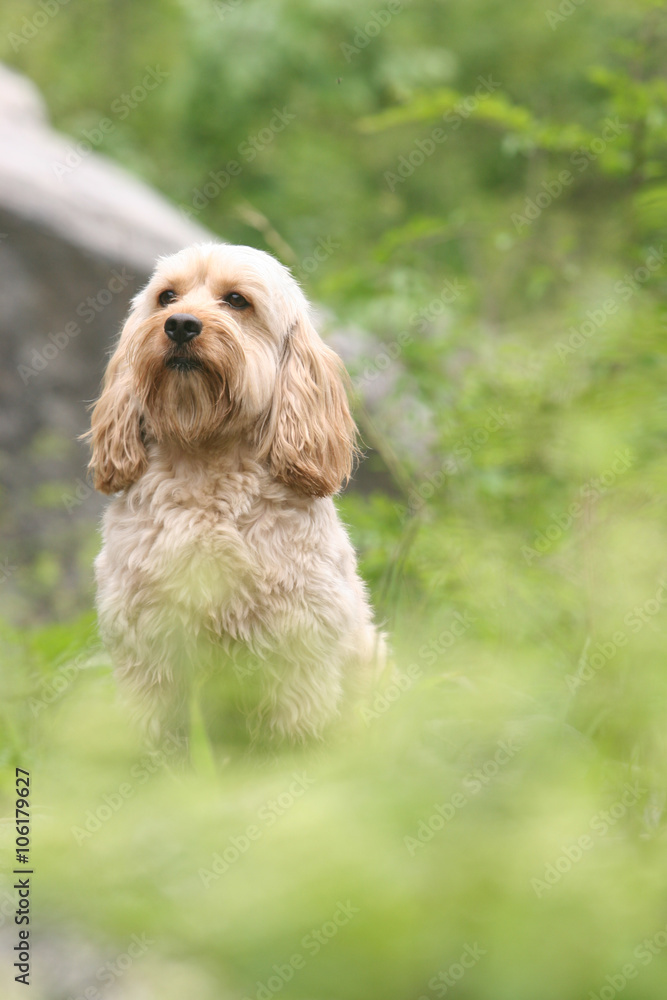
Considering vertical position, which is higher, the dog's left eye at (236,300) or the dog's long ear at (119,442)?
the dog's left eye at (236,300)

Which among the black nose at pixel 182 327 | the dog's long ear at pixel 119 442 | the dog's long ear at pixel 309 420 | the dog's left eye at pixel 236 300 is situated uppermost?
the dog's left eye at pixel 236 300

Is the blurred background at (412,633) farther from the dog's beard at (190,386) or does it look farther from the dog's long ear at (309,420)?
the dog's beard at (190,386)

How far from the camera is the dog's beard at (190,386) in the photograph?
2.95 metres

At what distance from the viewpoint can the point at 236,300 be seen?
315cm

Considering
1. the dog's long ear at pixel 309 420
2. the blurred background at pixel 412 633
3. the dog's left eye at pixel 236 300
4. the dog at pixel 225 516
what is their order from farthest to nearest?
the dog's left eye at pixel 236 300 → the dog's long ear at pixel 309 420 → the dog at pixel 225 516 → the blurred background at pixel 412 633

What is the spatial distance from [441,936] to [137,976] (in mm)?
592

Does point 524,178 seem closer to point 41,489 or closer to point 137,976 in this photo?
point 41,489

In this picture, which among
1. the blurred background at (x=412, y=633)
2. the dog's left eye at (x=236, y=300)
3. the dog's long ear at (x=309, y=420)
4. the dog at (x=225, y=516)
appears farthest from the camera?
the dog's left eye at (x=236, y=300)

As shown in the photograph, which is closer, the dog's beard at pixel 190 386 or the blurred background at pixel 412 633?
the blurred background at pixel 412 633

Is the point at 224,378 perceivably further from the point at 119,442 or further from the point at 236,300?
the point at 119,442

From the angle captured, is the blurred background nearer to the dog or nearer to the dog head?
the dog

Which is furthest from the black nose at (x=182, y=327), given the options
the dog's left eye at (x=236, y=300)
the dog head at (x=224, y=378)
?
the dog's left eye at (x=236, y=300)

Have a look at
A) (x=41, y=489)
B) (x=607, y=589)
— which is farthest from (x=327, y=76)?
(x=607, y=589)

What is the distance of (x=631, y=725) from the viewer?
159cm
